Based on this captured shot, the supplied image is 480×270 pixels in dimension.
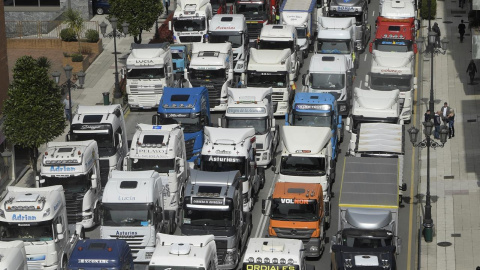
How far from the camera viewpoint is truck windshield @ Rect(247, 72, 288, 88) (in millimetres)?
66875

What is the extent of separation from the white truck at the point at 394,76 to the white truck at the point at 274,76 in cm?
484

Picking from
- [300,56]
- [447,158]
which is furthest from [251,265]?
[300,56]

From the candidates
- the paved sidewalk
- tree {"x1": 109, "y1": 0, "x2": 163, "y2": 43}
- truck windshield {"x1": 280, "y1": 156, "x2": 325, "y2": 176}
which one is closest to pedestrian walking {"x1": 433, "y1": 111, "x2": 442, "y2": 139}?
the paved sidewalk

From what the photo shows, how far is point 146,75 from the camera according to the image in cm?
6900

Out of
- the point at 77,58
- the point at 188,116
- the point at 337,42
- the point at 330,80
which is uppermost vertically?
the point at 337,42

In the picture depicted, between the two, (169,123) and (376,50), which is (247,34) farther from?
(169,123)

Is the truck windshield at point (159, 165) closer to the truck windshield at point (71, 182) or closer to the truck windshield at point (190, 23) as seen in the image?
the truck windshield at point (71, 182)

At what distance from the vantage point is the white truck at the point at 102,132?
186 ft

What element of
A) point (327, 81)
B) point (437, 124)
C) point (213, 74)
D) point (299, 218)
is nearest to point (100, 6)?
point (213, 74)

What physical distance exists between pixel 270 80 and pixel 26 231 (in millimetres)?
23517

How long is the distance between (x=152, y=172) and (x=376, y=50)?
2420cm

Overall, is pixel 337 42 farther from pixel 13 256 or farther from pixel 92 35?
pixel 13 256

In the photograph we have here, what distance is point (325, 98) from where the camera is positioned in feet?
201

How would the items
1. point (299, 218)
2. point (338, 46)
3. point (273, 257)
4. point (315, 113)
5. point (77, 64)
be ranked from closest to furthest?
point (273, 257) → point (299, 218) → point (315, 113) → point (338, 46) → point (77, 64)
